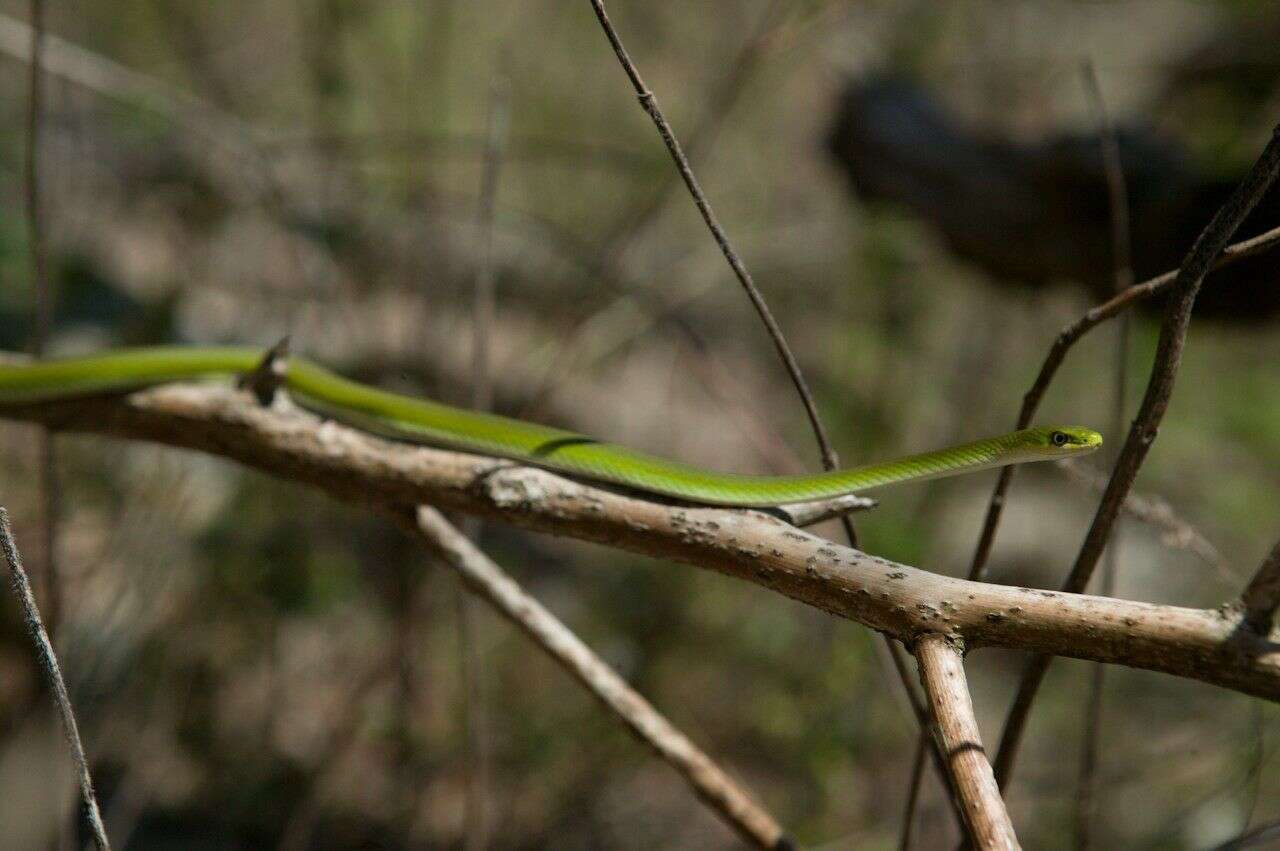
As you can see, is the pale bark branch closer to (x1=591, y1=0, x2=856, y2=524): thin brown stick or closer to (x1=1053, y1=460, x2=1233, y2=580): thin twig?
(x1=591, y1=0, x2=856, y2=524): thin brown stick

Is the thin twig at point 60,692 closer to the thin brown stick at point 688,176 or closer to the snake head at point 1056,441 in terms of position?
the thin brown stick at point 688,176

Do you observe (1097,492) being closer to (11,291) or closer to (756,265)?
(756,265)

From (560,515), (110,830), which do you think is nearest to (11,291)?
(110,830)

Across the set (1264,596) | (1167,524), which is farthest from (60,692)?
(1167,524)

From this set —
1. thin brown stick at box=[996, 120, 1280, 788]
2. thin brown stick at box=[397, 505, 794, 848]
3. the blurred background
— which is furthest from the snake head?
the blurred background

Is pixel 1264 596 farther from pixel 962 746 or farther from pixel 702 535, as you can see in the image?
pixel 702 535
